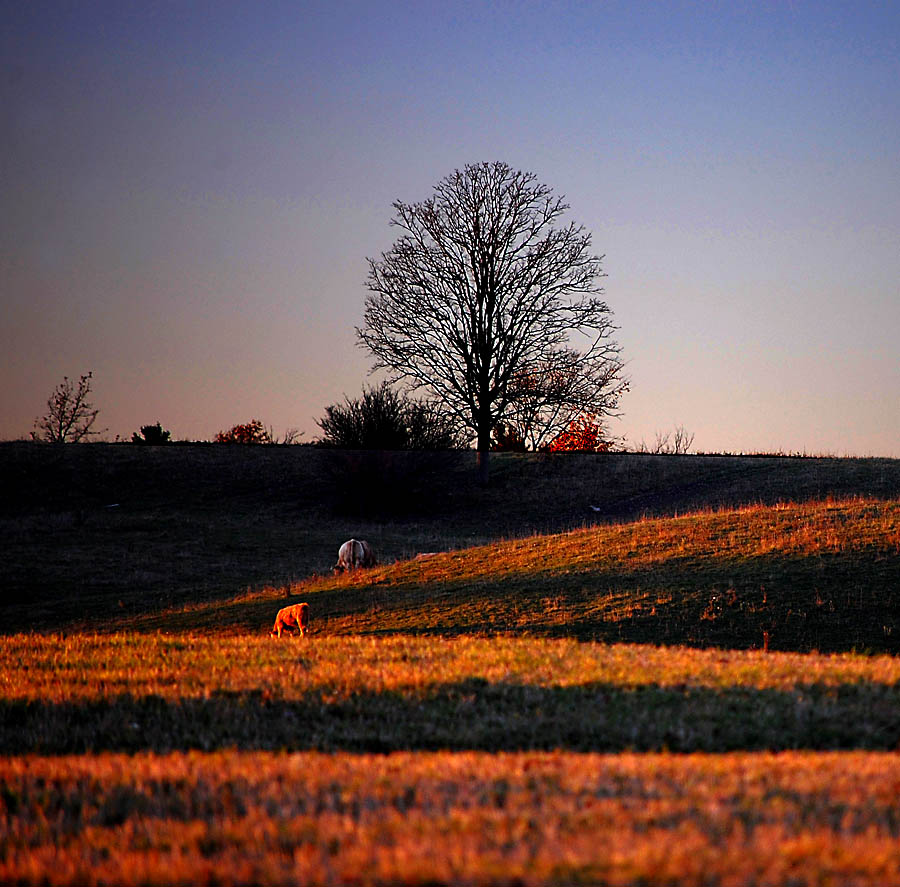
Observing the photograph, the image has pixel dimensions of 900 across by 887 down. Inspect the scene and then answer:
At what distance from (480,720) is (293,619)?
34.4 ft

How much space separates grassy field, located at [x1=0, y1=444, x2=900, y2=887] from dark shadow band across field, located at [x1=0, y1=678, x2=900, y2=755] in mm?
37

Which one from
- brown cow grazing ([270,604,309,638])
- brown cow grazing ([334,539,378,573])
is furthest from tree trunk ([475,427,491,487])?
brown cow grazing ([270,604,309,638])

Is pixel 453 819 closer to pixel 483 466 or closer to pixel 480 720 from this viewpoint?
pixel 480 720

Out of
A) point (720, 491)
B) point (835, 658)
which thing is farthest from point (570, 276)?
point (835, 658)

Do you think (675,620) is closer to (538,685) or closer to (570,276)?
(538,685)

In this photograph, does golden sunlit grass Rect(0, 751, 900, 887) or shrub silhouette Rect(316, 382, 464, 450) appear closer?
Answer: golden sunlit grass Rect(0, 751, 900, 887)

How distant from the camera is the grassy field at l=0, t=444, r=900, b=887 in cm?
463

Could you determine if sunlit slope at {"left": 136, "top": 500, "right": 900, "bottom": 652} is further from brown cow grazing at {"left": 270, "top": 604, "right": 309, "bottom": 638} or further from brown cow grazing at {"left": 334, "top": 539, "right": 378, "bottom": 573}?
brown cow grazing at {"left": 270, "top": 604, "right": 309, "bottom": 638}

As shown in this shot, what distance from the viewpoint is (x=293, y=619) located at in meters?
18.3

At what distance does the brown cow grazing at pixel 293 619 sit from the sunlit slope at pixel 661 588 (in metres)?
1.67

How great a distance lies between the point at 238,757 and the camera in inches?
277

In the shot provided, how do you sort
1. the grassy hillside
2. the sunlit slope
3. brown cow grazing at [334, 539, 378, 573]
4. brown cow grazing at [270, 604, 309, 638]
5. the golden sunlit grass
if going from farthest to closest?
brown cow grazing at [334, 539, 378, 573]
the grassy hillside
the sunlit slope
brown cow grazing at [270, 604, 309, 638]
the golden sunlit grass

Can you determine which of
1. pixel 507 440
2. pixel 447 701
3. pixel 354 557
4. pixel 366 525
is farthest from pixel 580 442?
pixel 447 701

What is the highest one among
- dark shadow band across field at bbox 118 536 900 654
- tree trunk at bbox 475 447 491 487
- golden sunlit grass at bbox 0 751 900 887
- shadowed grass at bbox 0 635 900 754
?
tree trunk at bbox 475 447 491 487
